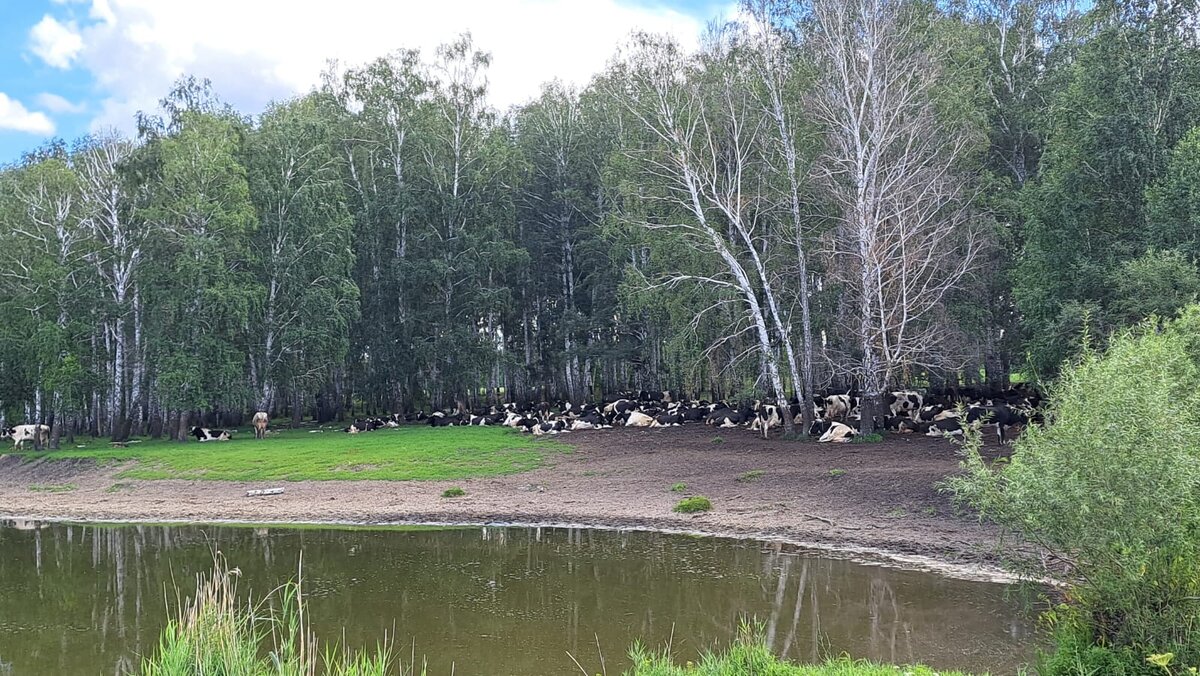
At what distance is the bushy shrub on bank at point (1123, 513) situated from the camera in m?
6.81

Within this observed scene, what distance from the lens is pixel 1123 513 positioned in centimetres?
688

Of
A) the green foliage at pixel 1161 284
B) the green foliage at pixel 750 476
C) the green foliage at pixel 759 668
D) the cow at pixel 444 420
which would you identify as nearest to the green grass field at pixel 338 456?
the cow at pixel 444 420

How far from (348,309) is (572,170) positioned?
1470 centimetres

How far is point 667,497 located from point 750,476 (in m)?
2.21

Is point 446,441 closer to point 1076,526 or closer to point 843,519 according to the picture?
point 843,519

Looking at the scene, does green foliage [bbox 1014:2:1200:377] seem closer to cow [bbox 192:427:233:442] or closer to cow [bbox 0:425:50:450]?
cow [bbox 192:427:233:442]

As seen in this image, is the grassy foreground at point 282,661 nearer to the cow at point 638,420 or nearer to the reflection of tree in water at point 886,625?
the reflection of tree in water at point 886,625

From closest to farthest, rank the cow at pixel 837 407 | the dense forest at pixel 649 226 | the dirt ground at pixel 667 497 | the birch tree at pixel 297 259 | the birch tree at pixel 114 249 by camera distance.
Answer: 1. the dirt ground at pixel 667 497
2. the dense forest at pixel 649 226
3. the cow at pixel 837 407
4. the birch tree at pixel 114 249
5. the birch tree at pixel 297 259

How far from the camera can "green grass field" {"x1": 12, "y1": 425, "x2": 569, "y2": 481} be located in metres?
22.7

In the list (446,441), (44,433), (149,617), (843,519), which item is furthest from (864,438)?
(44,433)

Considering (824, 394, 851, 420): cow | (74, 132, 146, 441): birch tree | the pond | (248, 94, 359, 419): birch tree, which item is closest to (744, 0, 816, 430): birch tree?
(824, 394, 851, 420): cow

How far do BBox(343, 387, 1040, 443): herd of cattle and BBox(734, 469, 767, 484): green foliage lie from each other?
5156 millimetres

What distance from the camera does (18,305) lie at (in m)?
33.7

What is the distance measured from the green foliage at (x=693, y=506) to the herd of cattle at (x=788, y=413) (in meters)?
7.90
